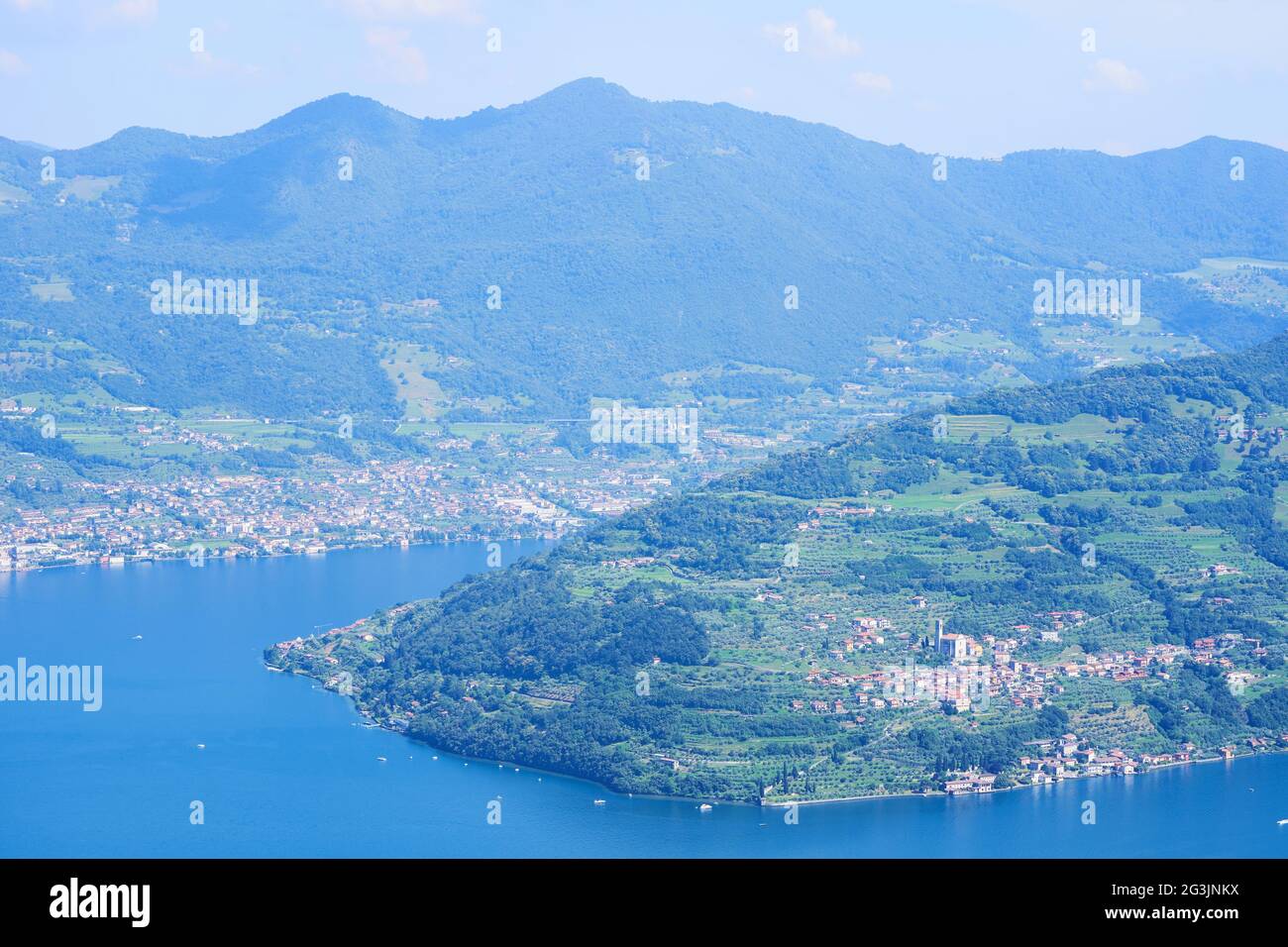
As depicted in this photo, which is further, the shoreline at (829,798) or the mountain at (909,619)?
the mountain at (909,619)

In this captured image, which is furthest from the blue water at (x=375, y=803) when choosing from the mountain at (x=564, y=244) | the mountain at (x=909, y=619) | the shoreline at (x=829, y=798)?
the mountain at (x=564, y=244)

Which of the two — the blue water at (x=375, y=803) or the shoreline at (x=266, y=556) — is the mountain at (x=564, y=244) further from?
the blue water at (x=375, y=803)

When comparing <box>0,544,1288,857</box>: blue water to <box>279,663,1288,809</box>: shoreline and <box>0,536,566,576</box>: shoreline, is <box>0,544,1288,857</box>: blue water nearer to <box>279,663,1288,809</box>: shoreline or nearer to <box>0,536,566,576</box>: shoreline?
<box>279,663,1288,809</box>: shoreline

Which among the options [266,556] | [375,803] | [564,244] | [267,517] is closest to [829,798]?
[375,803]

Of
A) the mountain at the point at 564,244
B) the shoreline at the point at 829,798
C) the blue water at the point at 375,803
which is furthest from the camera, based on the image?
the mountain at the point at 564,244

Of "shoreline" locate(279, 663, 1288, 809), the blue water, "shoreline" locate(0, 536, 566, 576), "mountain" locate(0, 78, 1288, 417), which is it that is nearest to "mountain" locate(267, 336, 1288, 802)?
"shoreline" locate(279, 663, 1288, 809)
